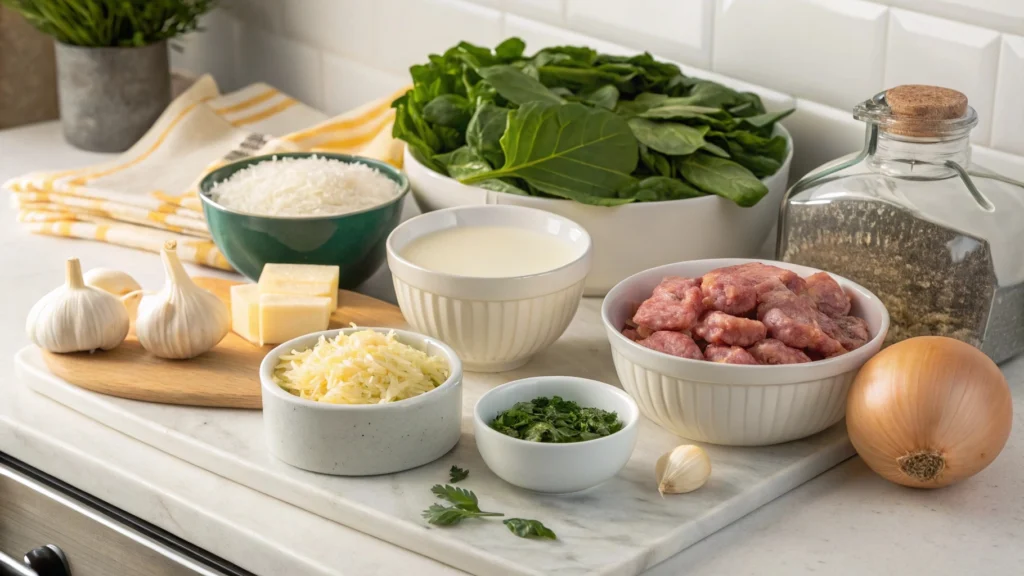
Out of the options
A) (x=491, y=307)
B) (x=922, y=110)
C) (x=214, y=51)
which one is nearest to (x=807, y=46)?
(x=922, y=110)

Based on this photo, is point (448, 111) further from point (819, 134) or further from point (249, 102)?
point (249, 102)

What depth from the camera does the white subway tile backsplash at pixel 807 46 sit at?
1357 millimetres

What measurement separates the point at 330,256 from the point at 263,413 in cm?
31

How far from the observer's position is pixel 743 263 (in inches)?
46.6

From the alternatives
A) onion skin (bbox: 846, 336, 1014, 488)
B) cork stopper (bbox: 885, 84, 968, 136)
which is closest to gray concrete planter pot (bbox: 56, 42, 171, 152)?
cork stopper (bbox: 885, 84, 968, 136)

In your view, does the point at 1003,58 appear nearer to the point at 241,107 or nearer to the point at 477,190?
the point at 477,190

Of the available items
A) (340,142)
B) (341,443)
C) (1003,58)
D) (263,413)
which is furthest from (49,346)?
(1003,58)

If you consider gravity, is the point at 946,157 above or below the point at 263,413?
above

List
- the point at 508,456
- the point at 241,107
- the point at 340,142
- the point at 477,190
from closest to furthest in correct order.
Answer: the point at 508,456, the point at 477,190, the point at 340,142, the point at 241,107

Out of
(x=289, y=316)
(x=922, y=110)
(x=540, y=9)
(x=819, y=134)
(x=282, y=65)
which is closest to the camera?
(x=922, y=110)

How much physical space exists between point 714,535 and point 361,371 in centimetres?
32

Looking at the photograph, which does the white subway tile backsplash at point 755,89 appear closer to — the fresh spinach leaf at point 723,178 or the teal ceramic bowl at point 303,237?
the fresh spinach leaf at point 723,178

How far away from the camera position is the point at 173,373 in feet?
3.86

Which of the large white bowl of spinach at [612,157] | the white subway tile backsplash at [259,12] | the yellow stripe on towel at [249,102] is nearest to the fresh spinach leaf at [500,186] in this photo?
the large white bowl of spinach at [612,157]
